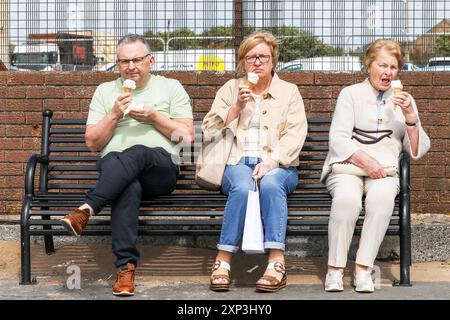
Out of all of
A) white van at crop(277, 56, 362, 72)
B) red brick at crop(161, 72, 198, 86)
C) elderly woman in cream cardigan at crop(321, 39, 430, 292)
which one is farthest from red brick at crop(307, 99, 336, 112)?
elderly woman in cream cardigan at crop(321, 39, 430, 292)

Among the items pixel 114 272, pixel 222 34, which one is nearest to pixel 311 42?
pixel 222 34

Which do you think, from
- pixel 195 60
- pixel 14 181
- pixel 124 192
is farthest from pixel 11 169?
pixel 124 192

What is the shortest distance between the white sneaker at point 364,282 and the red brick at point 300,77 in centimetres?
212

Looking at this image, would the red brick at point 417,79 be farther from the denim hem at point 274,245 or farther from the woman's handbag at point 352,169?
the denim hem at point 274,245

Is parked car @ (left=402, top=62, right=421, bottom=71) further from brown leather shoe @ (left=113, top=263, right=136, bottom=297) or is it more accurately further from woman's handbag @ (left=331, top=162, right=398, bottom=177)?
brown leather shoe @ (left=113, top=263, right=136, bottom=297)

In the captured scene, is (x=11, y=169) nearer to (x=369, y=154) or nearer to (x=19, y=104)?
(x=19, y=104)

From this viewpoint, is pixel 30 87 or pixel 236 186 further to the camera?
pixel 30 87

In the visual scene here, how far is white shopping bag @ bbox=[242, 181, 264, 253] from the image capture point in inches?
215

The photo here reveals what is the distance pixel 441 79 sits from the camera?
23.5 ft

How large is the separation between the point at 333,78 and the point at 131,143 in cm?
201

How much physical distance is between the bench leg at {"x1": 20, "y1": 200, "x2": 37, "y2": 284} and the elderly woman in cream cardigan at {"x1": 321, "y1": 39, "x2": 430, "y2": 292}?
6.24ft

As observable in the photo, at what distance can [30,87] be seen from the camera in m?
7.31
